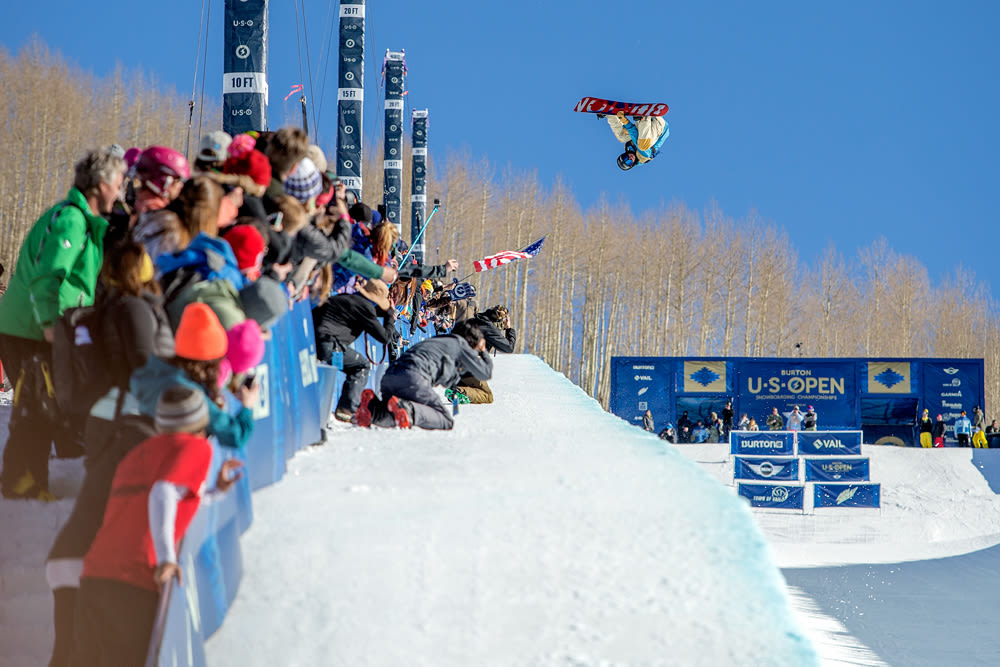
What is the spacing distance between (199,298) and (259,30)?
5908 millimetres

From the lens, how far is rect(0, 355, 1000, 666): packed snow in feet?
8.36

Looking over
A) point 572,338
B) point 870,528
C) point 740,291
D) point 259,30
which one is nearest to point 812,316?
point 740,291

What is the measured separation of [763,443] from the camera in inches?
798

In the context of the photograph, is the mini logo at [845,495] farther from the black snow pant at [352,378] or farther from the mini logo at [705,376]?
the black snow pant at [352,378]

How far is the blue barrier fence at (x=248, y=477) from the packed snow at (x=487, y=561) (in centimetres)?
8

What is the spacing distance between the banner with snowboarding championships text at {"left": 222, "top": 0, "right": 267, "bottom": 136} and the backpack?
500cm

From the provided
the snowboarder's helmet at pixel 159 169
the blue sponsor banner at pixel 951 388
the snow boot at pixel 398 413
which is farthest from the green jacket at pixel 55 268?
the blue sponsor banner at pixel 951 388

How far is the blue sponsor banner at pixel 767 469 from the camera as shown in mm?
19594

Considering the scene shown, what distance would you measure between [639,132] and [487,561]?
1826 centimetres

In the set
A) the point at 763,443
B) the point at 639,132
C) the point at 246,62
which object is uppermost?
the point at 639,132

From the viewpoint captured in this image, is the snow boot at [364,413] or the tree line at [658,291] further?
the tree line at [658,291]

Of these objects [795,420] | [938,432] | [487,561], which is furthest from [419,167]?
[487,561]

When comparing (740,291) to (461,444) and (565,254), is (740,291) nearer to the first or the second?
(565,254)

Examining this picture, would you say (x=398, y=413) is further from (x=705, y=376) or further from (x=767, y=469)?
(x=705, y=376)
